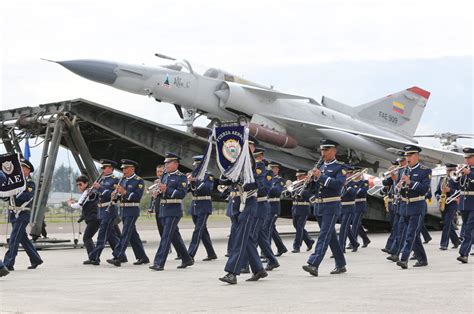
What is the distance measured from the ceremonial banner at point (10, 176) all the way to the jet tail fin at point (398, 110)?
49.3 ft

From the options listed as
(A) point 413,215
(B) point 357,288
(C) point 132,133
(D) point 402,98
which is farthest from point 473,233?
(D) point 402,98

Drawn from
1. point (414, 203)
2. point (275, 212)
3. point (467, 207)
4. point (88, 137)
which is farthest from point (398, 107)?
point (414, 203)

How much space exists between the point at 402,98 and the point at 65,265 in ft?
51.4

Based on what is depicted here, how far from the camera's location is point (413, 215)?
35.4ft

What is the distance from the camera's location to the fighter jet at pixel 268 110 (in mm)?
19219

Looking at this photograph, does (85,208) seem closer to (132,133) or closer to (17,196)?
(17,196)

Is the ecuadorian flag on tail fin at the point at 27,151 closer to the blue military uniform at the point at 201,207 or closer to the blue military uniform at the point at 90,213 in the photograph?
the blue military uniform at the point at 90,213

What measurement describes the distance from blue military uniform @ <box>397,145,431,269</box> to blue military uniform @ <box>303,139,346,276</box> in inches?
42.6

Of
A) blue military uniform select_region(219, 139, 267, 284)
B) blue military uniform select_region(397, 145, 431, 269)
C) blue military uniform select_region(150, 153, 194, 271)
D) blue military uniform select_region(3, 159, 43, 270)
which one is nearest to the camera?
blue military uniform select_region(219, 139, 267, 284)

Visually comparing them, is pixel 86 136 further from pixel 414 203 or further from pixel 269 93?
pixel 414 203

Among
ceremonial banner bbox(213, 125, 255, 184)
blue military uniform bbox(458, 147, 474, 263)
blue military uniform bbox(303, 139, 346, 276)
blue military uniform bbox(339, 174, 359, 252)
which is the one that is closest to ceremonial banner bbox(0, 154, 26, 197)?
ceremonial banner bbox(213, 125, 255, 184)

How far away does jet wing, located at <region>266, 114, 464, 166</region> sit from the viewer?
21.2m

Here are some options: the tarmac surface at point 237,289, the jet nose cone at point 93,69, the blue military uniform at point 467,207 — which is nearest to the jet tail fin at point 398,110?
the jet nose cone at point 93,69

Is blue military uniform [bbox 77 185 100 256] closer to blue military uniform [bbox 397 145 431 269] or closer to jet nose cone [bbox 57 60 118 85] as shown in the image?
blue military uniform [bbox 397 145 431 269]
